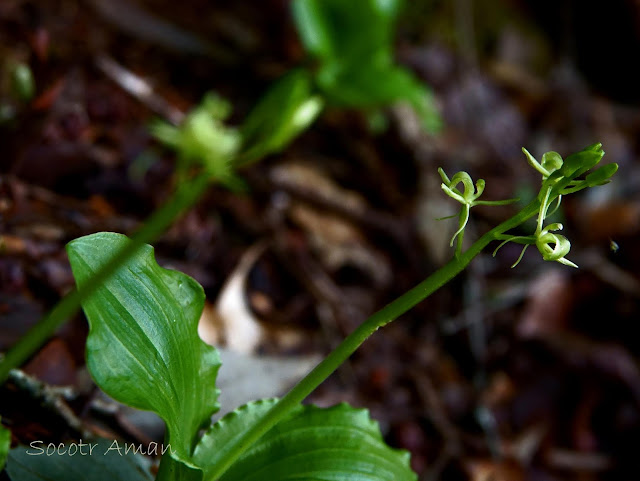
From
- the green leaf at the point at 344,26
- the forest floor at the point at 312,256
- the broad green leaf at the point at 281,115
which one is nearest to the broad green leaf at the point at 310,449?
the forest floor at the point at 312,256

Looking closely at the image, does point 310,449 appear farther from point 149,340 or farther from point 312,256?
point 312,256

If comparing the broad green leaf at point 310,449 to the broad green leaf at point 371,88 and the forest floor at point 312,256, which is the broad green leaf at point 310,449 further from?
the broad green leaf at point 371,88

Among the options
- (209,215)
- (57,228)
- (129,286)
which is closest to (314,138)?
(209,215)

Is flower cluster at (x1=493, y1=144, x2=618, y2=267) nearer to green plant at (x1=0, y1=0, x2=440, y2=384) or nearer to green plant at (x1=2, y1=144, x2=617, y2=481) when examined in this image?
green plant at (x1=2, y1=144, x2=617, y2=481)

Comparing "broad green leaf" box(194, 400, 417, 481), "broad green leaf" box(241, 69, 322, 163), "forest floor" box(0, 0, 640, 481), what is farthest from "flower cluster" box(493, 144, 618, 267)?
"broad green leaf" box(241, 69, 322, 163)

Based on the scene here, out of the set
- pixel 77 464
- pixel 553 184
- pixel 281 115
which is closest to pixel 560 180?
pixel 553 184
